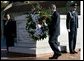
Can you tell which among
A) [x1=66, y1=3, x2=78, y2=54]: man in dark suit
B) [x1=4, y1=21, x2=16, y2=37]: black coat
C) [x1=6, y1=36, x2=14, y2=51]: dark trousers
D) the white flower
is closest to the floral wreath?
the white flower

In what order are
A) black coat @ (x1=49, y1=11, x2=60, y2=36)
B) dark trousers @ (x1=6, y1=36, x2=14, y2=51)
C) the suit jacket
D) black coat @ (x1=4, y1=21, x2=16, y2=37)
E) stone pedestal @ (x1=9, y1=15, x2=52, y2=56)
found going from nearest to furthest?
1. black coat @ (x1=49, y1=11, x2=60, y2=36)
2. stone pedestal @ (x1=9, y1=15, x2=52, y2=56)
3. the suit jacket
4. black coat @ (x1=4, y1=21, x2=16, y2=37)
5. dark trousers @ (x1=6, y1=36, x2=14, y2=51)

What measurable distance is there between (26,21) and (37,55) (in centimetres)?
145

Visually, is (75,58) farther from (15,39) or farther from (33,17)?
(15,39)

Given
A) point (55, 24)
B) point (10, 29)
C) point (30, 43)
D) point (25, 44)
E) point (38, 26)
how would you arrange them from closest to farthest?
point (55, 24) → point (38, 26) → point (30, 43) → point (25, 44) → point (10, 29)

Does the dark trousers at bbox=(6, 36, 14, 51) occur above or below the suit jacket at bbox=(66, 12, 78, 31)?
below

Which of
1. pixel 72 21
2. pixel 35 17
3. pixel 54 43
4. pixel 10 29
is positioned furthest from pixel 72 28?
pixel 10 29

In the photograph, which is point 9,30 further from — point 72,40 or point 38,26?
point 72,40

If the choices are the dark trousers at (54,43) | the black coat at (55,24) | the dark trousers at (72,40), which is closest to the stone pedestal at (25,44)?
the dark trousers at (72,40)

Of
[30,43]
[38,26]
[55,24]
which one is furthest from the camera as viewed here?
[30,43]

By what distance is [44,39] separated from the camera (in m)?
11.8

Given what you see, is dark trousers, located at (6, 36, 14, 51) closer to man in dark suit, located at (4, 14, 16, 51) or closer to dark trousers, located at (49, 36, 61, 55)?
man in dark suit, located at (4, 14, 16, 51)

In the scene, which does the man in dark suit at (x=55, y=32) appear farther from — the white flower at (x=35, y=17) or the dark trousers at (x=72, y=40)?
the dark trousers at (x=72, y=40)

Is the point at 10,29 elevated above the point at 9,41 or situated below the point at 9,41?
above

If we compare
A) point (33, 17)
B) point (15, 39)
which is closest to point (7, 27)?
point (15, 39)
